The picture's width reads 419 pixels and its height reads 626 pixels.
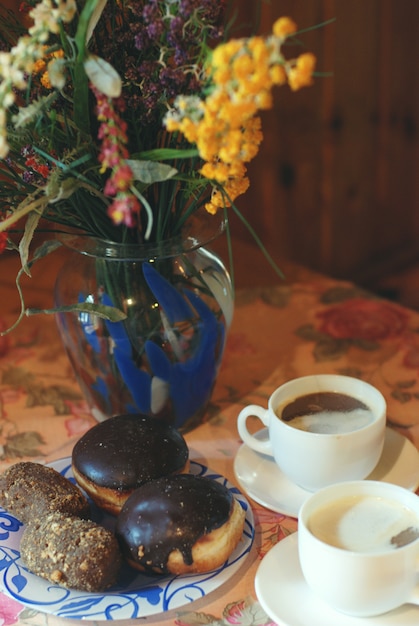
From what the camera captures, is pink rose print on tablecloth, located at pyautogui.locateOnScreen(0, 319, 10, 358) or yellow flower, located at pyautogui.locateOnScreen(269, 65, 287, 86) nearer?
yellow flower, located at pyautogui.locateOnScreen(269, 65, 287, 86)

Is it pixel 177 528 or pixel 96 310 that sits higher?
pixel 96 310

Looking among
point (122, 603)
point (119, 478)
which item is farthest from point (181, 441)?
point (122, 603)

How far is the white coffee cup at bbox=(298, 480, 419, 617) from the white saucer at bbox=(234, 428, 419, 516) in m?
0.11

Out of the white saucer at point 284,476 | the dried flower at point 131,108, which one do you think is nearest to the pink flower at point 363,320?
the white saucer at point 284,476

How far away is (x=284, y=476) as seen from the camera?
33.5 inches

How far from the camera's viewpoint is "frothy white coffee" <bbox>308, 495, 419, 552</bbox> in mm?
653

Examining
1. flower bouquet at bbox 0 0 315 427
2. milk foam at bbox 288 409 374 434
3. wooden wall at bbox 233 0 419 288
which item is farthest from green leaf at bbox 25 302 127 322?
wooden wall at bbox 233 0 419 288

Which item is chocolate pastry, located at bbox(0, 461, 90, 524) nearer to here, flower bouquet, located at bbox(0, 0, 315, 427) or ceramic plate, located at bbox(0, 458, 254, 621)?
ceramic plate, located at bbox(0, 458, 254, 621)

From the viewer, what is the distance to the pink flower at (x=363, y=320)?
1.14 metres

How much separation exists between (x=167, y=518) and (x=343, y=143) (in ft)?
5.58

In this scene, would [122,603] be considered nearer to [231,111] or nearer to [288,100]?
[231,111]

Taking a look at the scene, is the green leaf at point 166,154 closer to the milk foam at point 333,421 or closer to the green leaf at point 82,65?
the green leaf at point 82,65

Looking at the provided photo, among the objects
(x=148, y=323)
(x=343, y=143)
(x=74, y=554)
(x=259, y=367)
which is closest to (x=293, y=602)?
(x=74, y=554)

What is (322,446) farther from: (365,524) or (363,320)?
(363,320)
